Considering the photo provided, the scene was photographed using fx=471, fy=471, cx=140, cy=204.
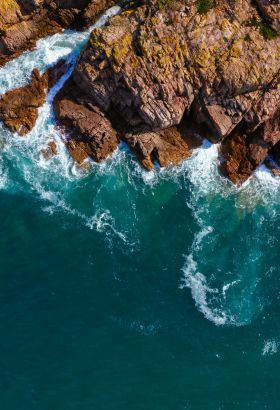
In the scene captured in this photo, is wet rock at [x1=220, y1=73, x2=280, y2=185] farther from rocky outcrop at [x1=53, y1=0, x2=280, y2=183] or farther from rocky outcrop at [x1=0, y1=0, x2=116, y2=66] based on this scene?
rocky outcrop at [x1=0, y1=0, x2=116, y2=66]

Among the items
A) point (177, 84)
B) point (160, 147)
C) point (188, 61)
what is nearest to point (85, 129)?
point (160, 147)

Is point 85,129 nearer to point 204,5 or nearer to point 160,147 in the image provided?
point 160,147

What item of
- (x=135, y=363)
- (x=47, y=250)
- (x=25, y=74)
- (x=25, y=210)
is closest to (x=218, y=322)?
(x=135, y=363)

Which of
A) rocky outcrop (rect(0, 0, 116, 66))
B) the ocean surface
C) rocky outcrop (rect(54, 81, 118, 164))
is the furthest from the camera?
rocky outcrop (rect(0, 0, 116, 66))

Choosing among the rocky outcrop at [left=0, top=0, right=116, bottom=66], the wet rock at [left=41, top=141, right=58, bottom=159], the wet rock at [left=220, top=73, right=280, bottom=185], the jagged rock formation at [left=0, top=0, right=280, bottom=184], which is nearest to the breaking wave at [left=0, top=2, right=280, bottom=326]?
the wet rock at [left=41, top=141, right=58, bottom=159]

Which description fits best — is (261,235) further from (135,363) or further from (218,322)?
(135,363)

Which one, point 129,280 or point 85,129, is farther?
point 85,129

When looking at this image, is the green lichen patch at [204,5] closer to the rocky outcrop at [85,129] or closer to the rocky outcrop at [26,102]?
A: the rocky outcrop at [85,129]
